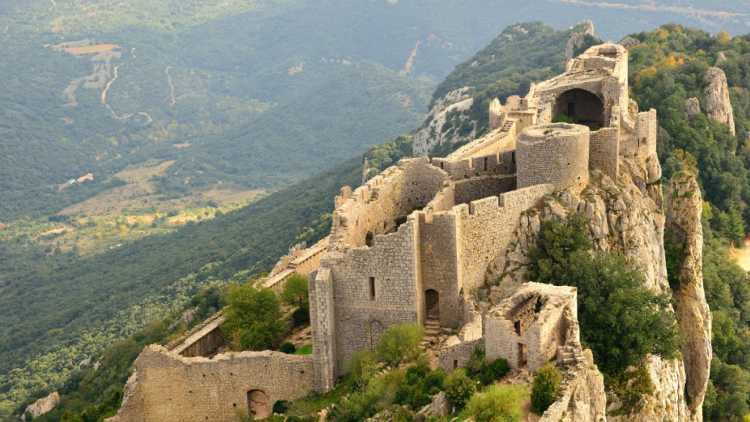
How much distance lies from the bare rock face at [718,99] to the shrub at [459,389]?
5466 cm

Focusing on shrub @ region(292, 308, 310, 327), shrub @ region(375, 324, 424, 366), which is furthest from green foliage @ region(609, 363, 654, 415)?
shrub @ region(292, 308, 310, 327)

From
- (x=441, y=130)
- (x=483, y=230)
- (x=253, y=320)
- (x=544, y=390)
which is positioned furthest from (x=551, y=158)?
(x=441, y=130)

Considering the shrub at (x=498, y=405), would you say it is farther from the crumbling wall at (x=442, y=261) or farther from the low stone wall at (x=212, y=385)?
the low stone wall at (x=212, y=385)

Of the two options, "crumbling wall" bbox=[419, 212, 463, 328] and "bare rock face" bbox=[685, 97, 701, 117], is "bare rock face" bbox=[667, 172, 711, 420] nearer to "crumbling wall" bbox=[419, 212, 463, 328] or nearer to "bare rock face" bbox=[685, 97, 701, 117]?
"crumbling wall" bbox=[419, 212, 463, 328]

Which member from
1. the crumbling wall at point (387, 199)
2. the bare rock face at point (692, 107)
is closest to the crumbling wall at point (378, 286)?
the crumbling wall at point (387, 199)

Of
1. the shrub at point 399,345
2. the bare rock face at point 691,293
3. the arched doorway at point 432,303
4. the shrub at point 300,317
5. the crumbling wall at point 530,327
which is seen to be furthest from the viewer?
the bare rock face at point 691,293

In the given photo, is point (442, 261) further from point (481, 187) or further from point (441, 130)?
point (441, 130)

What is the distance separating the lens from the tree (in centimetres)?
4919

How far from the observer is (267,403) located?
43969 millimetres

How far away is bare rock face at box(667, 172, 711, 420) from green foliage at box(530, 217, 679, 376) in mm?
6812

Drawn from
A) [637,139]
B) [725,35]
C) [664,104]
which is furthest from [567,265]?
[725,35]

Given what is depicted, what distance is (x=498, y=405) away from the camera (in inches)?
1297

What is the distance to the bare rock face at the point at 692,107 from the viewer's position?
3246 inches

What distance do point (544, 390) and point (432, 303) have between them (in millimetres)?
10308
